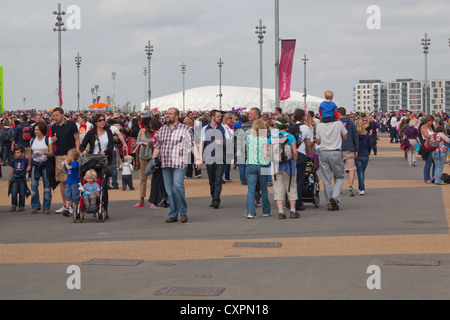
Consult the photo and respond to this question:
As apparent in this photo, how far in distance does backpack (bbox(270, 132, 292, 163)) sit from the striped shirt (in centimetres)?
146

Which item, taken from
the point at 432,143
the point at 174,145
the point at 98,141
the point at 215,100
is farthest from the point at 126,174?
the point at 215,100

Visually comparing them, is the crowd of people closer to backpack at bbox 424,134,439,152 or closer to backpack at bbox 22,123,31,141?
backpack at bbox 424,134,439,152

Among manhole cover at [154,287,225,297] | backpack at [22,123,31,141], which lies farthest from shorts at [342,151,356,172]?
backpack at [22,123,31,141]

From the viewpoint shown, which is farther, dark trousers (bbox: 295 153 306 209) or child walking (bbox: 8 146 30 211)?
child walking (bbox: 8 146 30 211)

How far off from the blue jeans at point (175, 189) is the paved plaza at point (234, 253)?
12.4 inches

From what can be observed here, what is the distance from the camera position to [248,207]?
1388 cm

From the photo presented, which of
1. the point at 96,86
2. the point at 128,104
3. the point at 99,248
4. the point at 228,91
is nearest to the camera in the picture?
the point at 99,248

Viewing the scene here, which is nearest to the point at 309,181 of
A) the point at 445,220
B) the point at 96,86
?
the point at 445,220

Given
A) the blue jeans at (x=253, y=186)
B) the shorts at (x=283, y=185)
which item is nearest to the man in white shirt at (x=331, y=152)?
the shorts at (x=283, y=185)

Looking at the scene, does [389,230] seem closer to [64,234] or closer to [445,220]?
[445,220]

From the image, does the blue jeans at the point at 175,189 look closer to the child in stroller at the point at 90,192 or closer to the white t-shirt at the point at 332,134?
the child in stroller at the point at 90,192

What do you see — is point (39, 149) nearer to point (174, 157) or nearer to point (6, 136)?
point (174, 157)

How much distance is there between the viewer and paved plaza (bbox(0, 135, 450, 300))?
768cm
